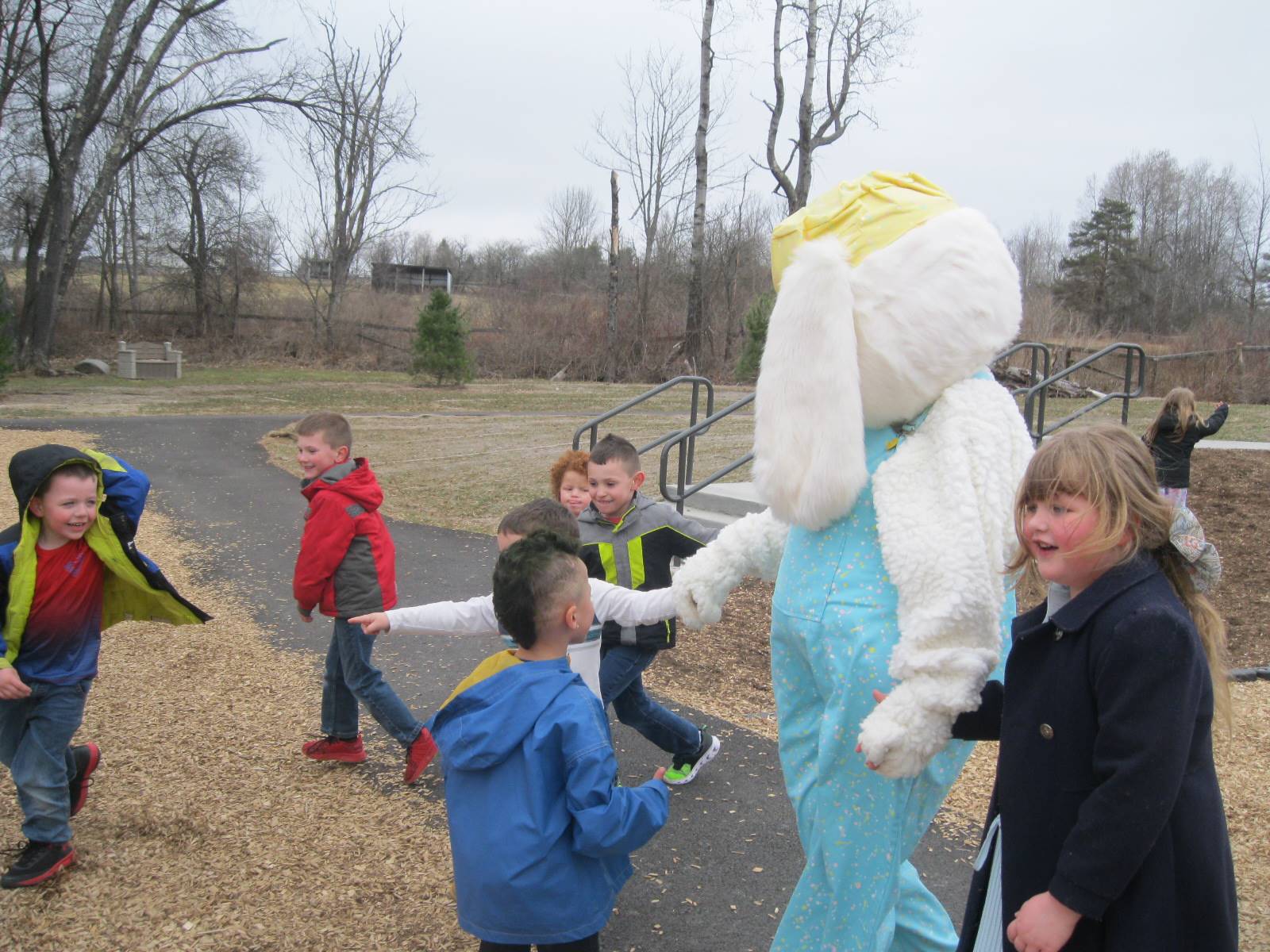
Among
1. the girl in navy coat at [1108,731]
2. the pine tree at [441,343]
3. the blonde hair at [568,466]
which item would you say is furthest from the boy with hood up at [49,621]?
the pine tree at [441,343]

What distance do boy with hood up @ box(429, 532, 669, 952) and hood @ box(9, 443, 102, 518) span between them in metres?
1.73

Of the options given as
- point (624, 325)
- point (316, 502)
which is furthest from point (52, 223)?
point (316, 502)

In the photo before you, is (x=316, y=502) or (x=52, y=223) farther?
(x=52, y=223)

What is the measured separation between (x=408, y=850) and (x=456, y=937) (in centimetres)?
54

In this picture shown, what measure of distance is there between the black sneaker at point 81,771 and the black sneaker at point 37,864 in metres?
0.28

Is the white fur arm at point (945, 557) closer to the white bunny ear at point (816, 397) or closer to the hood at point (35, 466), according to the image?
the white bunny ear at point (816, 397)

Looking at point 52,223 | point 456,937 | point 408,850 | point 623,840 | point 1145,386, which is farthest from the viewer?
point 52,223

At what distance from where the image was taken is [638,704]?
146 inches

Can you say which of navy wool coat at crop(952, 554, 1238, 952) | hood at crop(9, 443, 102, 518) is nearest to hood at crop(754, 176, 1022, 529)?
navy wool coat at crop(952, 554, 1238, 952)

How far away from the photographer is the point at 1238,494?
9219 mm

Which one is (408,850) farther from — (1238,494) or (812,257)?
(1238,494)

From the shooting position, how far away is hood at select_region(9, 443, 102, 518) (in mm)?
3104

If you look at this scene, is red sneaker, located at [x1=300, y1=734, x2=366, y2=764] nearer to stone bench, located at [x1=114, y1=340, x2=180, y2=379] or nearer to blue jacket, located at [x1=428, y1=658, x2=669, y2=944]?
blue jacket, located at [x1=428, y1=658, x2=669, y2=944]

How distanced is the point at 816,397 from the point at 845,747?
0.78 meters
